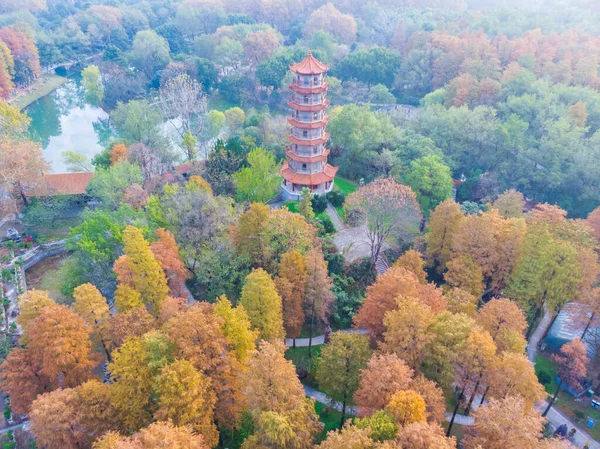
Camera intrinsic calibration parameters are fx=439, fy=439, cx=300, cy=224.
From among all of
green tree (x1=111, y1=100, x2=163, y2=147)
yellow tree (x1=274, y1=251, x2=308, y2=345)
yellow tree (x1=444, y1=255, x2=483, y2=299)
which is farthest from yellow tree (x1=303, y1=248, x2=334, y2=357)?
green tree (x1=111, y1=100, x2=163, y2=147)

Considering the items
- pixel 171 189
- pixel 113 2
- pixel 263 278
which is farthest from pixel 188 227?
pixel 113 2

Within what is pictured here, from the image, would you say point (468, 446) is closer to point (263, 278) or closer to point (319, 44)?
point (263, 278)

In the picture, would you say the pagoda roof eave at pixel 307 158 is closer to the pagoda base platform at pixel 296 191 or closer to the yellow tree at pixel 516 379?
the pagoda base platform at pixel 296 191

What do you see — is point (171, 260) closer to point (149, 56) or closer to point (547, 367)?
point (547, 367)

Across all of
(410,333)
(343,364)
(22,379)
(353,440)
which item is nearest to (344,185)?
(410,333)

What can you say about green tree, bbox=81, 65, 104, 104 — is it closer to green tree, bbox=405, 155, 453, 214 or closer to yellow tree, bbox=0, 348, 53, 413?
green tree, bbox=405, 155, 453, 214

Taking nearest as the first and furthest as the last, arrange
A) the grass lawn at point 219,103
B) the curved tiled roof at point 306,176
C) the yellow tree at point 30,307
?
the yellow tree at point 30,307 → the curved tiled roof at point 306,176 → the grass lawn at point 219,103

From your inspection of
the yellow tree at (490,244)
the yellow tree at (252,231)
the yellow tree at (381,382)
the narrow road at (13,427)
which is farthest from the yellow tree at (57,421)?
the yellow tree at (490,244)
